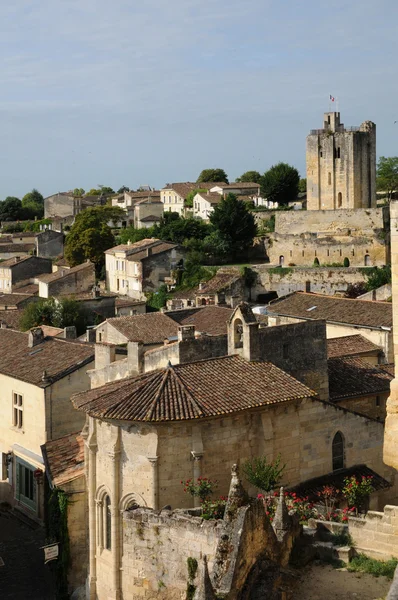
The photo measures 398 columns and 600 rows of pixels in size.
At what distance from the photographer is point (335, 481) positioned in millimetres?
22172

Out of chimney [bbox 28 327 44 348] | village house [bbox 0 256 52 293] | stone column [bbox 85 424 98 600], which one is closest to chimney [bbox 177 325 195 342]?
stone column [bbox 85 424 98 600]

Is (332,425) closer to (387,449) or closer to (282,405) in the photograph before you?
(282,405)

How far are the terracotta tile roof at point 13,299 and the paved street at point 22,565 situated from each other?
37.4 metres

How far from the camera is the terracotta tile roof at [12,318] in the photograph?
179ft

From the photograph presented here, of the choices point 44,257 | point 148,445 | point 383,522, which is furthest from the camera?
point 44,257

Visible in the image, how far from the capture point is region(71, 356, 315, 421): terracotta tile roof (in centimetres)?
1989

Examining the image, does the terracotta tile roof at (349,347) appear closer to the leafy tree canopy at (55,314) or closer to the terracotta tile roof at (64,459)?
the terracotta tile roof at (64,459)

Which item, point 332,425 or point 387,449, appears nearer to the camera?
point 387,449

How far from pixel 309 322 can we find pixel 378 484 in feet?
14.8

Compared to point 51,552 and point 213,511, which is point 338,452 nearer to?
point 213,511

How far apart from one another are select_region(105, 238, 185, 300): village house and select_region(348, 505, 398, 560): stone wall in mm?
53309

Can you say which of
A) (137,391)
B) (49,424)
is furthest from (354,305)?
(137,391)

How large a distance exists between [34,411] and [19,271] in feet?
163

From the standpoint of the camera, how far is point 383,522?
15891mm
